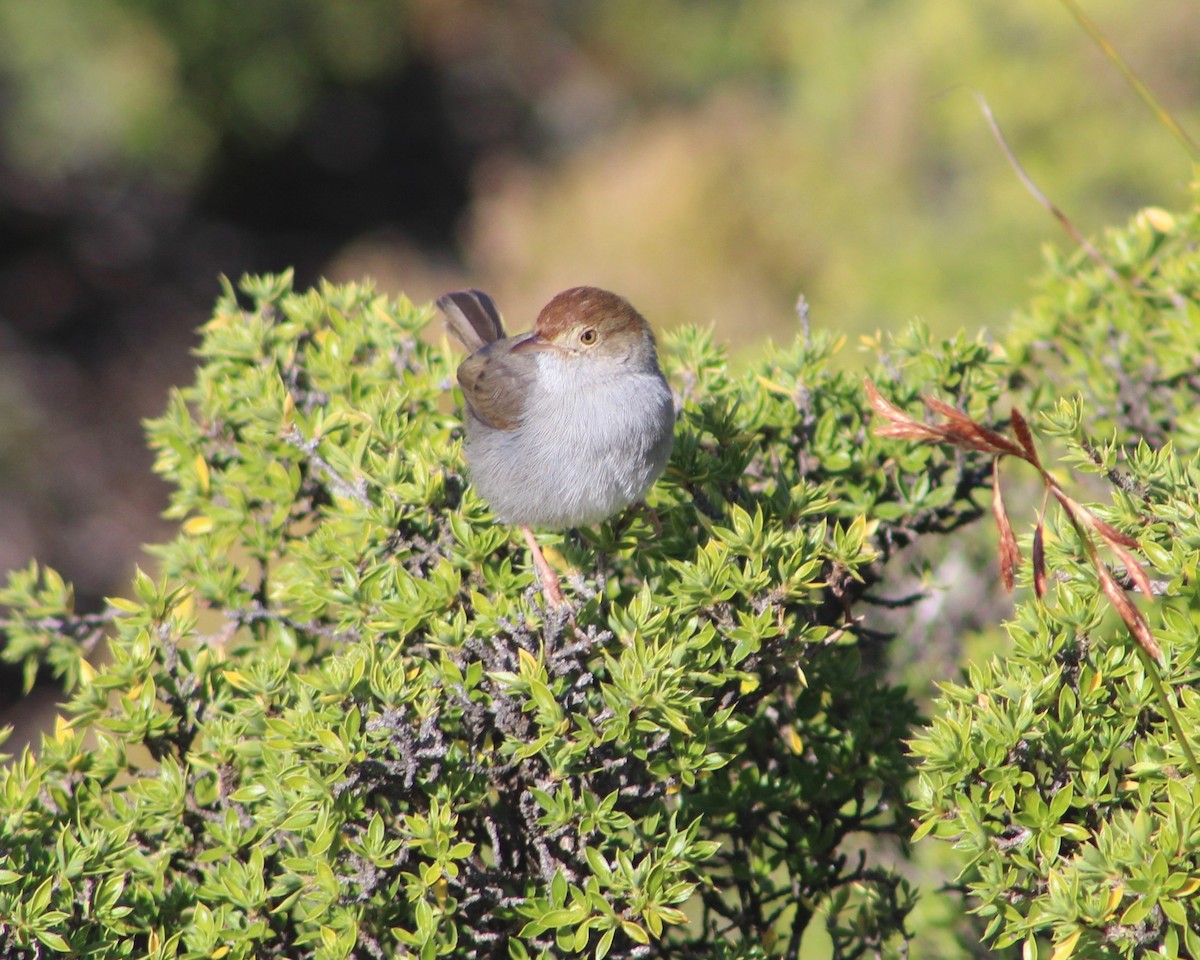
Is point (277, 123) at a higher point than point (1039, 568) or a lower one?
higher

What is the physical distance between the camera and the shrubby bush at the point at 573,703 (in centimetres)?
232

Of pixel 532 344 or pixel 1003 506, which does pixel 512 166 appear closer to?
pixel 532 344

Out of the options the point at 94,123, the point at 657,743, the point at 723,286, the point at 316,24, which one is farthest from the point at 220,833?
the point at 316,24

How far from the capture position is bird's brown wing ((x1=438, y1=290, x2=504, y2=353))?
396cm

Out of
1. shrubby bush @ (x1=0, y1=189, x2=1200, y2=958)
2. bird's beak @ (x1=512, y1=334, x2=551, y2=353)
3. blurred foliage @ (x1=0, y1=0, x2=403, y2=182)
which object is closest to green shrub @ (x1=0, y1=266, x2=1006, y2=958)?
shrubby bush @ (x1=0, y1=189, x2=1200, y2=958)

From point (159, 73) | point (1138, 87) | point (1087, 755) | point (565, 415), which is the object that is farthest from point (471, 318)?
point (159, 73)

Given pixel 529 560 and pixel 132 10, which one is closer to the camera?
pixel 529 560

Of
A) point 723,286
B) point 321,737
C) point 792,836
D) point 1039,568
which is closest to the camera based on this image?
point 1039,568

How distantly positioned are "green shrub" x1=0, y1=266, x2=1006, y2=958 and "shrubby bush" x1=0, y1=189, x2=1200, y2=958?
0.04 ft

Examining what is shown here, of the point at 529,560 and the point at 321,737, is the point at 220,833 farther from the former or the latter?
the point at 529,560

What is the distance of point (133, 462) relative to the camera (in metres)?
11.3

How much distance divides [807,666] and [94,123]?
37.9 feet

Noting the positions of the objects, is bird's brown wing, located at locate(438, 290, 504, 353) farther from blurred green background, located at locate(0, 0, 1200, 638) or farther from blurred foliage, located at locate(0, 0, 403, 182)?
blurred foliage, located at locate(0, 0, 403, 182)

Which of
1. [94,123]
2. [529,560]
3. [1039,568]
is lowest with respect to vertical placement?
[1039,568]
